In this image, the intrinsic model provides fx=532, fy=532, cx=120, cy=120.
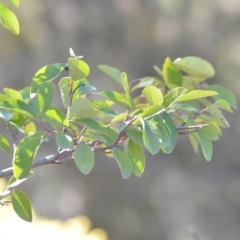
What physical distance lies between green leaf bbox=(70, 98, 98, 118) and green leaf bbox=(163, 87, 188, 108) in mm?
84

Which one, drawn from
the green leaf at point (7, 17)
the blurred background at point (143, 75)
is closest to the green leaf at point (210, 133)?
the green leaf at point (7, 17)

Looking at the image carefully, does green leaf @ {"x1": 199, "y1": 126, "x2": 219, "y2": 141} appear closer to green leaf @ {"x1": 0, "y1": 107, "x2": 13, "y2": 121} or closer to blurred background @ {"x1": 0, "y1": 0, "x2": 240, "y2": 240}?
green leaf @ {"x1": 0, "y1": 107, "x2": 13, "y2": 121}

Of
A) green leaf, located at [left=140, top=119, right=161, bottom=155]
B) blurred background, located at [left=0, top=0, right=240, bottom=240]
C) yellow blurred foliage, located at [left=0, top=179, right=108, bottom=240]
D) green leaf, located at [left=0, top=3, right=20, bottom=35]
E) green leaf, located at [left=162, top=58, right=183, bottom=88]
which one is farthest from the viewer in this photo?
blurred background, located at [left=0, top=0, right=240, bottom=240]

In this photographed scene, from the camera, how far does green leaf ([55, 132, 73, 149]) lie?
0.55m

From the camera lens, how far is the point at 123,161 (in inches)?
23.5

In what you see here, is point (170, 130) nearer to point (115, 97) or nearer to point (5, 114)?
point (115, 97)

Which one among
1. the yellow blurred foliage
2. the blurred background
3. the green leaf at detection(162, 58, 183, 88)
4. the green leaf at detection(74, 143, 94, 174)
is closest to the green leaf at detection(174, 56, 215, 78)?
the green leaf at detection(162, 58, 183, 88)

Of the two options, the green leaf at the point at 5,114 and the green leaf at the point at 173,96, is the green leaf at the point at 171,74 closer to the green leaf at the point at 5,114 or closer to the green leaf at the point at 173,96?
the green leaf at the point at 173,96

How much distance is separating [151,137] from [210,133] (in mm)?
124

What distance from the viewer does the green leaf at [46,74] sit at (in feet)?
1.96

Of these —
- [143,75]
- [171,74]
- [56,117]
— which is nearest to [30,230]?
[171,74]

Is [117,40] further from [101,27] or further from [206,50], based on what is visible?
[206,50]

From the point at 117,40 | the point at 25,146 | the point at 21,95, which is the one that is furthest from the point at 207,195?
the point at 25,146

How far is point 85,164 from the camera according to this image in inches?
22.0
